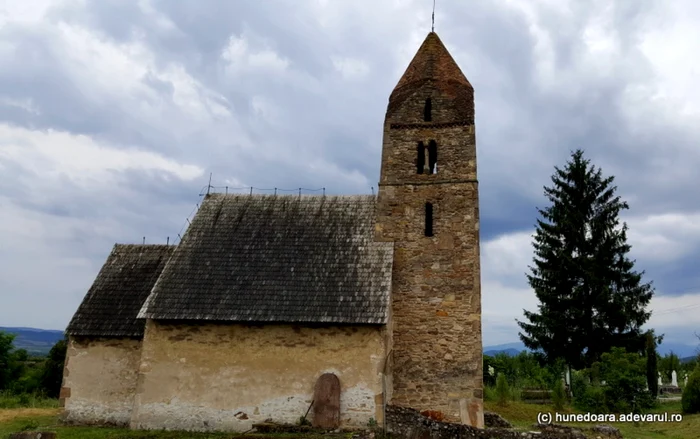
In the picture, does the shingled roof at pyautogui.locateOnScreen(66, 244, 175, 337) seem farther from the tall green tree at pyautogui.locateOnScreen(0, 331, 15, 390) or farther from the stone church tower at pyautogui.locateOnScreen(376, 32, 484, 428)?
the tall green tree at pyautogui.locateOnScreen(0, 331, 15, 390)

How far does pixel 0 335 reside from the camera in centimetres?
3231

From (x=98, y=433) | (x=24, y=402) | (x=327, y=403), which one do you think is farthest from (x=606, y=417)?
(x=24, y=402)

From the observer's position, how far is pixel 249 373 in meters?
16.3

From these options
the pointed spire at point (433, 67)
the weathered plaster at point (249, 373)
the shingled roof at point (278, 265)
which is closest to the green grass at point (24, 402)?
the weathered plaster at point (249, 373)

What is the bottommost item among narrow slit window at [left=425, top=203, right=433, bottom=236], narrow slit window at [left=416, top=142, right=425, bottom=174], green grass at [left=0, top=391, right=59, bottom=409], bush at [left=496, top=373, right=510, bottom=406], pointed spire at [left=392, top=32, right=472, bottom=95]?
green grass at [left=0, top=391, right=59, bottom=409]

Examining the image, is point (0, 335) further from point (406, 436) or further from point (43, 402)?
point (406, 436)

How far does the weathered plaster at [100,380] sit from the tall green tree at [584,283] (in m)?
22.8

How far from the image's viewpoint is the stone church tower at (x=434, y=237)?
1717 centimetres

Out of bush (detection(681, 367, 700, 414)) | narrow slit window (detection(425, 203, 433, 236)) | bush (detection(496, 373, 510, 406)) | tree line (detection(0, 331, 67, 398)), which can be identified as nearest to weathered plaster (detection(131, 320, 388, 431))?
narrow slit window (detection(425, 203, 433, 236))

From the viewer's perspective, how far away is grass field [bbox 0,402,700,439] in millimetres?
14609

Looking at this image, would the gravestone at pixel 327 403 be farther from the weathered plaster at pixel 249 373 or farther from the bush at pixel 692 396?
the bush at pixel 692 396

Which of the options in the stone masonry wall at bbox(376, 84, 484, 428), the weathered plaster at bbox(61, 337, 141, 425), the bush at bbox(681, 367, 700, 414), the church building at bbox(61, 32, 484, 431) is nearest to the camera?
the church building at bbox(61, 32, 484, 431)

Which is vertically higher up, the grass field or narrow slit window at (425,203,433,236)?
narrow slit window at (425,203,433,236)

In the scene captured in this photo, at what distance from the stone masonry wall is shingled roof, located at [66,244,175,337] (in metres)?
8.87
